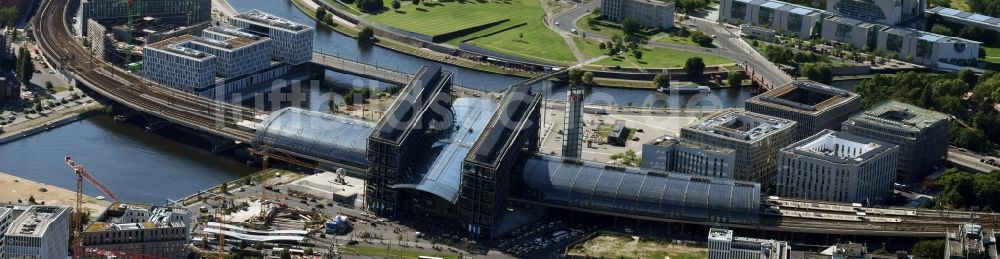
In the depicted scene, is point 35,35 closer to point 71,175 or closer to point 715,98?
point 71,175

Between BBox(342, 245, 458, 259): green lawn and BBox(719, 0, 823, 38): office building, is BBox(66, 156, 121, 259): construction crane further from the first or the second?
BBox(719, 0, 823, 38): office building

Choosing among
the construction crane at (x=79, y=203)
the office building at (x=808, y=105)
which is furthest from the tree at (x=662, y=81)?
the construction crane at (x=79, y=203)

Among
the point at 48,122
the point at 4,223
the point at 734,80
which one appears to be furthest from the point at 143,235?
the point at 734,80

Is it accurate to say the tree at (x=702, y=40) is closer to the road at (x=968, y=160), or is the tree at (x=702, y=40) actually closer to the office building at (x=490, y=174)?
the road at (x=968, y=160)

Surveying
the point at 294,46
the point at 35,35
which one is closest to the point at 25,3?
the point at 35,35

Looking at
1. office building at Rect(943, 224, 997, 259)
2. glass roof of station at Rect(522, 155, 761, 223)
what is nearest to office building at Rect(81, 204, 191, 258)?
A: glass roof of station at Rect(522, 155, 761, 223)

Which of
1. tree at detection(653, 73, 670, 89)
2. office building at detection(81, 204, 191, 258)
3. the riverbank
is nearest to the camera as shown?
office building at detection(81, 204, 191, 258)
